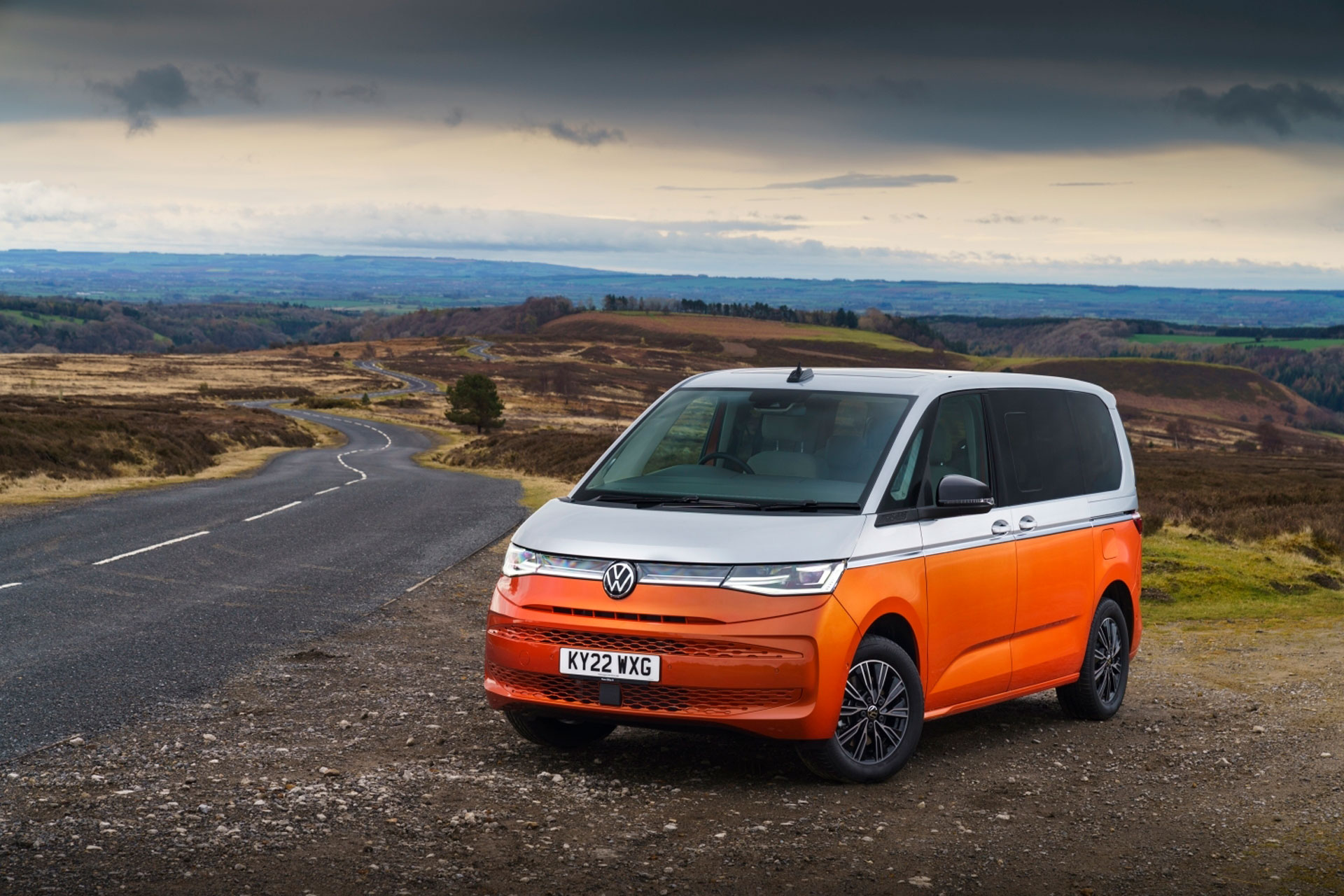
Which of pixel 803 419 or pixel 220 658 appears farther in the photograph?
pixel 220 658

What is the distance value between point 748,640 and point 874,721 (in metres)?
0.98

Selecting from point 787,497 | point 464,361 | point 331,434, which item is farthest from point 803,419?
point 464,361

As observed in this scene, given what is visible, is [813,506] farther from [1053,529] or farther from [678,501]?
[1053,529]

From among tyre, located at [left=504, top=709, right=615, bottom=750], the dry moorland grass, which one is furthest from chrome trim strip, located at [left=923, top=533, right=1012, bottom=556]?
the dry moorland grass

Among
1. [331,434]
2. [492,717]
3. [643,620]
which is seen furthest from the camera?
[331,434]

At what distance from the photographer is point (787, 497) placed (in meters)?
6.85

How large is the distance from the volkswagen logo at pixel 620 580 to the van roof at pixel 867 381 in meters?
1.66

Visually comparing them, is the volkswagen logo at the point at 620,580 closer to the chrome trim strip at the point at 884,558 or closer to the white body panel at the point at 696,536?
the white body panel at the point at 696,536

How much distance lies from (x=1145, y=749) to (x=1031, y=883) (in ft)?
10.0

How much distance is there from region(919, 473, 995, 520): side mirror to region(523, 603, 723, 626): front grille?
1.50m

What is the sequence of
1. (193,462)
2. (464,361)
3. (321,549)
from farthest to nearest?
(464,361) < (193,462) < (321,549)

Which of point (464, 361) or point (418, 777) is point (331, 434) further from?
point (464, 361)

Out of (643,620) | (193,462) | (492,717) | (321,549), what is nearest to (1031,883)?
(643,620)

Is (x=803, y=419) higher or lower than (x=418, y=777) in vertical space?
higher
